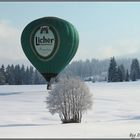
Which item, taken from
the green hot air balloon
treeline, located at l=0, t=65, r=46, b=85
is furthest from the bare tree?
treeline, located at l=0, t=65, r=46, b=85

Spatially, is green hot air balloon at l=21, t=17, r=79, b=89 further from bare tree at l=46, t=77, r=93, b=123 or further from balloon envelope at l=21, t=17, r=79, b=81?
bare tree at l=46, t=77, r=93, b=123

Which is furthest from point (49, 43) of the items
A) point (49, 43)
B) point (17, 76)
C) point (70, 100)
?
point (17, 76)

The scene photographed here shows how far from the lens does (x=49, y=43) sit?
34438 millimetres

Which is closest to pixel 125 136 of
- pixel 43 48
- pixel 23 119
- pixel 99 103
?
pixel 43 48

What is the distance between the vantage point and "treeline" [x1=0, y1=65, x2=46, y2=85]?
10551cm

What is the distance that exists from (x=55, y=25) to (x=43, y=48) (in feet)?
6.28

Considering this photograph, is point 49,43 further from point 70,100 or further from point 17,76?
point 17,76

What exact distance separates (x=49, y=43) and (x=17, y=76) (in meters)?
79.5

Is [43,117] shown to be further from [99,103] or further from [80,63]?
[80,63]

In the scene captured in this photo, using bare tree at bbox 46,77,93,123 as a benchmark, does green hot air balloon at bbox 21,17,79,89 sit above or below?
above

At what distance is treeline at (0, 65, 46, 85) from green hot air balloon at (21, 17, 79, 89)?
6806 cm

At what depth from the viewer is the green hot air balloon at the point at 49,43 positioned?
34688mm

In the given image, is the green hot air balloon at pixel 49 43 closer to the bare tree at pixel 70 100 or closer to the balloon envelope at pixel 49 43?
the balloon envelope at pixel 49 43

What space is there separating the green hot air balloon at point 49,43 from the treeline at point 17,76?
68062 mm
